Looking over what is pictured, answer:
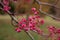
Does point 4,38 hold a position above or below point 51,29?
below

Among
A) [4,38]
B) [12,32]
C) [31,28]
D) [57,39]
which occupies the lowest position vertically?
[12,32]

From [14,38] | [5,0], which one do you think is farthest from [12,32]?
[5,0]

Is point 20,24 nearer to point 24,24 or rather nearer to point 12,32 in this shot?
point 24,24

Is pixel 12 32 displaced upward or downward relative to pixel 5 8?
downward

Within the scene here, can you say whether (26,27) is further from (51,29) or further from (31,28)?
(51,29)

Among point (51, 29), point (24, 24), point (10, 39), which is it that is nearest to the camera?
point (24, 24)

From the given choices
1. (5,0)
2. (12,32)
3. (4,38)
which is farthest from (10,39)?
(5,0)

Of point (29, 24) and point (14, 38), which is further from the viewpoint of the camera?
point (14, 38)

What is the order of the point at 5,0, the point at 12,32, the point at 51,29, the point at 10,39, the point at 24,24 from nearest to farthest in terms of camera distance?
the point at 24,24
the point at 51,29
the point at 5,0
the point at 10,39
the point at 12,32

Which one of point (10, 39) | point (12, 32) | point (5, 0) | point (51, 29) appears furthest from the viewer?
point (12, 32)
